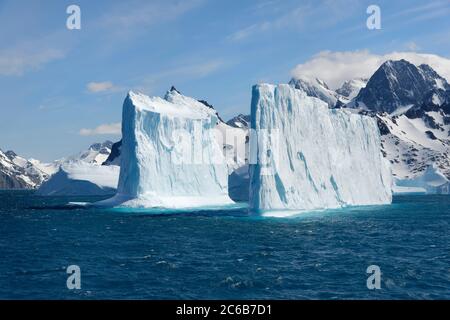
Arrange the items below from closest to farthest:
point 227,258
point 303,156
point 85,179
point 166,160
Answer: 1. point 227,258
2. point 303,156
3. point 166,160
4. point 85,179

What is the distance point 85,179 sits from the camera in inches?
3789

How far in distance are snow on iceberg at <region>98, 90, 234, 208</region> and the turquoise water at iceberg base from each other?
1658 cm

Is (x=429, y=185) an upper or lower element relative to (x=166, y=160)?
lower

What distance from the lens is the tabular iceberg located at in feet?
157

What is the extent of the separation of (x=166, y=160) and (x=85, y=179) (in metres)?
34.3

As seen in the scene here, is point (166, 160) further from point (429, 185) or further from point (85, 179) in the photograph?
point (429, 185)

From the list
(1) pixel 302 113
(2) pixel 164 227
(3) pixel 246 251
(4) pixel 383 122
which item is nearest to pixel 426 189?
(4) pixel 383 122

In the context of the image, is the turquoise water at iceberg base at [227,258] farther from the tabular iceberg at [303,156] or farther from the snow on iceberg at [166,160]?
the snow on iceberg at [166,160]

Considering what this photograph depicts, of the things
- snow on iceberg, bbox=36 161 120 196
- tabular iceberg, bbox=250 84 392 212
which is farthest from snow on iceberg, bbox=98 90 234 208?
snow on iceberg, bbox=36 161 120 196

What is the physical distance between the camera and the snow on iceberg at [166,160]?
6419cm

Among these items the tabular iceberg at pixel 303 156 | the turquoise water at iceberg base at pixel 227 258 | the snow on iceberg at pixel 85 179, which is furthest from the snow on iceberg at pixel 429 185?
the turquoise water at iceberg base at pixel 227 258

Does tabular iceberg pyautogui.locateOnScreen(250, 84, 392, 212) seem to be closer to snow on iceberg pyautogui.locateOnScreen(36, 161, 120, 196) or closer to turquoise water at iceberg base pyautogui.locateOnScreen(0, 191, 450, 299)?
turquoise water at iceberg base pyautogui.locateOnScreen(0, 191, 450, 299)

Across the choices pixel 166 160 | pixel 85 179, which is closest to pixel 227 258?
pixel 166 160

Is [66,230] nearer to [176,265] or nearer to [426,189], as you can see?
[176,265]
